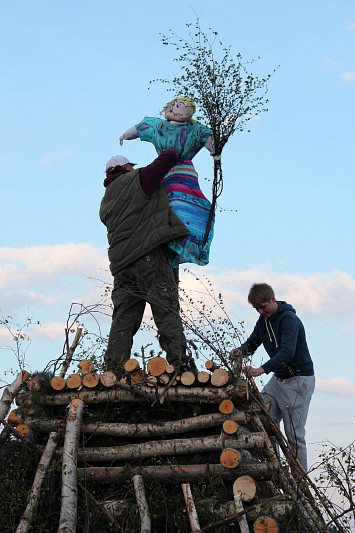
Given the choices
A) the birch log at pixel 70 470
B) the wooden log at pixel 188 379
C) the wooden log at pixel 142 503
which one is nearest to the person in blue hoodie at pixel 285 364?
the wooden log at pixel 188 379

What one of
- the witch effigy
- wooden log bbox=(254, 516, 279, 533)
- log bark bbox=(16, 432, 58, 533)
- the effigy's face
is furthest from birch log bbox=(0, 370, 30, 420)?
the effigy's face

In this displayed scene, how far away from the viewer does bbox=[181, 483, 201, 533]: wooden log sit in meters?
5.79

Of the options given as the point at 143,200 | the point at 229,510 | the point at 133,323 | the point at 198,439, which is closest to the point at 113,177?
the point at 143,200

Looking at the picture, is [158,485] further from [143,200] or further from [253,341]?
[143,200]

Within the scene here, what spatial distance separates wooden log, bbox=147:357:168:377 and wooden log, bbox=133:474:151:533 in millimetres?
1026

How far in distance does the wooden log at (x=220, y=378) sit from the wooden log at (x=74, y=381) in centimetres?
143

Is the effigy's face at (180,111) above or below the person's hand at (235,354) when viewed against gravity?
above

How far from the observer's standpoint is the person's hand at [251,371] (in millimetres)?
6602

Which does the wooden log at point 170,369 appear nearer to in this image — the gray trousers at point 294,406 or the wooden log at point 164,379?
the wooden log at point 164,379

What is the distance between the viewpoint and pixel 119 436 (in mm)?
6711

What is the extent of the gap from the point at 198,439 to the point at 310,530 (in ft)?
4.41

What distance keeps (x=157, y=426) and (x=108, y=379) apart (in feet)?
2.30

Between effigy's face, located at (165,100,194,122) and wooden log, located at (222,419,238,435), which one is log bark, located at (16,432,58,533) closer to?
wooden log, located at (222,419,238,435)

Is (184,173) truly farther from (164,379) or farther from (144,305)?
(164,379)
